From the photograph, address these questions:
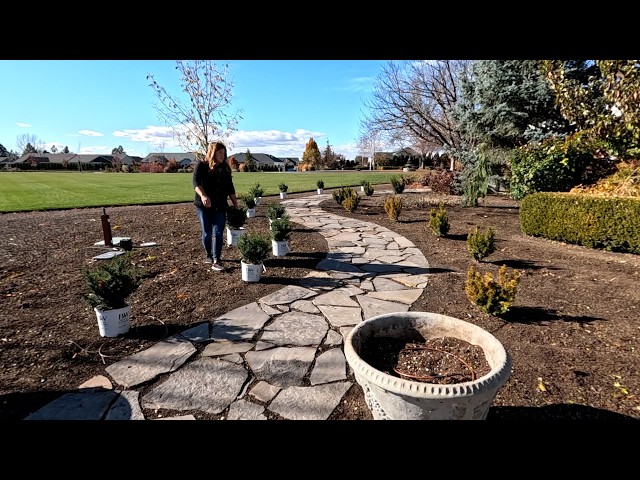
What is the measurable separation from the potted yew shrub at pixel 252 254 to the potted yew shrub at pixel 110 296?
61.2 inches

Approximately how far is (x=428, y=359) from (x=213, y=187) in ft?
12.6

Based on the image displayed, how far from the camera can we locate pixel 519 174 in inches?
422

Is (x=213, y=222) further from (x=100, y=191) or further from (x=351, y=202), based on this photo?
(x=100, y=191)

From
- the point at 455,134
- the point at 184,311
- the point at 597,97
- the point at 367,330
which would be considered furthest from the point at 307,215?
the point at 455,134

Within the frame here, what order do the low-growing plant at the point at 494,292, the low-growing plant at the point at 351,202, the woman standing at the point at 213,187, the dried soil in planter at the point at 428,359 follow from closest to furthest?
1. the dried soil in planter at the point at 428,359
2. the low-growing plant at the point at 494,292
3. the woman standing at the point at 213,187
4. the low-growing plant at the point at 351,202

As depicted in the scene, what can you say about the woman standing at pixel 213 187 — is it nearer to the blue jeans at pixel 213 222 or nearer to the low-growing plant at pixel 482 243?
the blue jeans at pixel 213 222

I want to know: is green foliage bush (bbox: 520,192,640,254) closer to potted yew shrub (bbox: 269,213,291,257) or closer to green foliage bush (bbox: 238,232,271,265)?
potted yew shrub (bbox: 269,213,291,257)

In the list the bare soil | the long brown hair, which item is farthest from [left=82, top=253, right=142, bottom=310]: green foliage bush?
the long brown hair

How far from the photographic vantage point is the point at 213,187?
4.76 metres

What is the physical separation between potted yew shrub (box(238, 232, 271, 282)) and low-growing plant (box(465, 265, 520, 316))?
8.91 feet

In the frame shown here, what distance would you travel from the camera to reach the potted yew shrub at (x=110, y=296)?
3082 millimetres

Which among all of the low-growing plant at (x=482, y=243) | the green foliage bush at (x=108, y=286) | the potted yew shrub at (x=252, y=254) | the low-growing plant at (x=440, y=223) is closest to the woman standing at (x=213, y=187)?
the potted yew shrub at (x=252, y=254)

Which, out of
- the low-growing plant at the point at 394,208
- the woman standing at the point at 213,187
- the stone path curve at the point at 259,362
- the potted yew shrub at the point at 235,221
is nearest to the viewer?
the stone path curve at the point at 259,362
